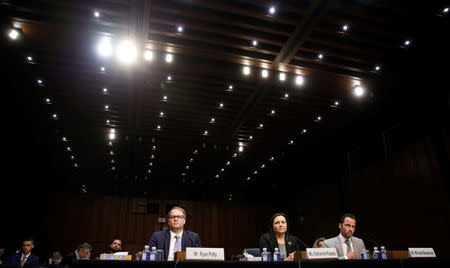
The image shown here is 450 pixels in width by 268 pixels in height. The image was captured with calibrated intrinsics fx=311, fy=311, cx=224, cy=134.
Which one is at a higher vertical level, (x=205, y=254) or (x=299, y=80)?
(x=299, y=80)

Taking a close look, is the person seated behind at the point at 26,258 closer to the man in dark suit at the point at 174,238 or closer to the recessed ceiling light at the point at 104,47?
the man in dark suit at the point at 174,238

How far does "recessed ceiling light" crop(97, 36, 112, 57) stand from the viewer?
5.92 metres

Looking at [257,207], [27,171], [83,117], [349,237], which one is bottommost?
[349,237]

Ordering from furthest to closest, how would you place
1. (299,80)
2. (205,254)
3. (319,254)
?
(299,80) → (319,254) → (205,254)

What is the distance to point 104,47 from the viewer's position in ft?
19.8

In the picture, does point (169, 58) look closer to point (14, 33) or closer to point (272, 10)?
point (272, 10)

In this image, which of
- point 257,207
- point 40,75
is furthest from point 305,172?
point 40,75

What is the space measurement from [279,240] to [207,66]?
3963 millimetres

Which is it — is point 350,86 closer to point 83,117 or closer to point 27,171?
point 83,117

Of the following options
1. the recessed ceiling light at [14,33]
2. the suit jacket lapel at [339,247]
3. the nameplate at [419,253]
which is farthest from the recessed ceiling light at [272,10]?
the recessed ceiling light at [14,33]

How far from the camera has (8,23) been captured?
5.57 metres

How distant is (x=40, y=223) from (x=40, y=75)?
945 centimetres

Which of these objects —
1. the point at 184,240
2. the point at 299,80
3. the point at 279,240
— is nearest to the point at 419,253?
the point at 279,240

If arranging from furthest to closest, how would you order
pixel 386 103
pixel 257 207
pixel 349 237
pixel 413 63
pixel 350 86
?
pixel 257 207, pixel 386 103, pixel 350 86, pixel 413 63, pixel 349 237
